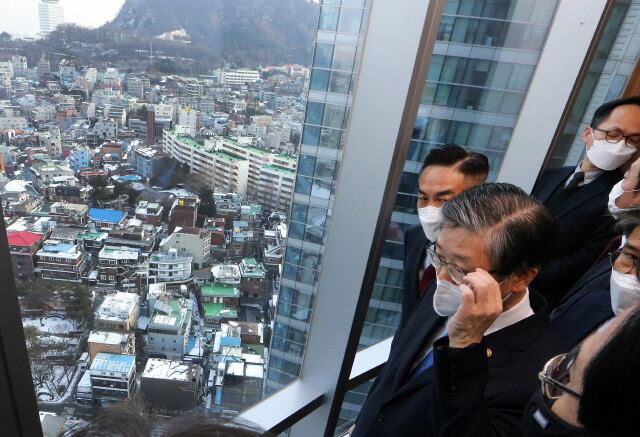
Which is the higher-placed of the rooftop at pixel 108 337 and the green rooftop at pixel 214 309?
the rooftop at pixel 108 337

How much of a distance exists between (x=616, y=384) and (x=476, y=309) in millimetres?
369

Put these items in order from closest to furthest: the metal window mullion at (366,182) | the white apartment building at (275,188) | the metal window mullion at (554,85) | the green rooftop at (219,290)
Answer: the metal window mullion at (366,182) < the green rooftop at (219,290) < the white apartment building at (275,188) < the metal window mullion at (554,85)

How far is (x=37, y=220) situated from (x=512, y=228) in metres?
1.31

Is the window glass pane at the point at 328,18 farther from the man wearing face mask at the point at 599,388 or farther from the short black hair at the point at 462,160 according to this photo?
the man wearing face mask at the point at 599,388

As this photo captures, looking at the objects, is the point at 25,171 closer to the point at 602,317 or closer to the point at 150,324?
the point at 150,324

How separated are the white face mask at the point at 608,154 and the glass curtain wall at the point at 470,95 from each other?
0.78 m

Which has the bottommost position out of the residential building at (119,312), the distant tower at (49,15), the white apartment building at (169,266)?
the residential building at (119,312)

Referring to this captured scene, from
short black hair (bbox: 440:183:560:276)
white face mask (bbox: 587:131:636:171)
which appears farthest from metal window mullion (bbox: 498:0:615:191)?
short black hair (bbox: 440:183:560:276)

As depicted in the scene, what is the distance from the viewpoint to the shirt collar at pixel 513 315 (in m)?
0.99

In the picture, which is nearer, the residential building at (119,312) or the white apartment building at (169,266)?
the residential building at (119,312)

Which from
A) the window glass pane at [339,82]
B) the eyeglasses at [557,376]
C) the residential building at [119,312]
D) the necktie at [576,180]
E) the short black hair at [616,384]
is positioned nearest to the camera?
the short black hair at [616,384]

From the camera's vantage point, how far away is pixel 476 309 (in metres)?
0.90

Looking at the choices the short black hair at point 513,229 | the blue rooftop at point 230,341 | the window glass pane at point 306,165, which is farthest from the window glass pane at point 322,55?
the blue rooftop at point 230,341

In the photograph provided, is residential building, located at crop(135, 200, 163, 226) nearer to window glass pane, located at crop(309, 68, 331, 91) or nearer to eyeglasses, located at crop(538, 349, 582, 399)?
window glass pane, located at crop(309, 68, 331, 91)
